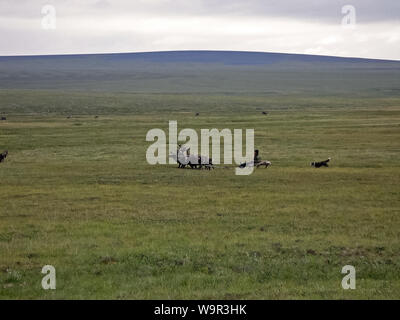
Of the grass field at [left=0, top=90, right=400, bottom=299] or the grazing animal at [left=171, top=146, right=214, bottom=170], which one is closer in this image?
the grass field at [left=0, top=90, right=400, bottom=299]

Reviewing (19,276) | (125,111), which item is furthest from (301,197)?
(125,111)

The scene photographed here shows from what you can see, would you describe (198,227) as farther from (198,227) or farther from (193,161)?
(193,161)

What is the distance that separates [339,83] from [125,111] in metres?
92.2

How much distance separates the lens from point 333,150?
114 feet

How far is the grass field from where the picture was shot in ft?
34.8

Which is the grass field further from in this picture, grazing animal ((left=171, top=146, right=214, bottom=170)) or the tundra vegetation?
grazing animal ((left=171, top=146, right=214, bottom=170))

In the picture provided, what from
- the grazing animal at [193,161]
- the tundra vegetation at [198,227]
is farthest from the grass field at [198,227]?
the grazing animal at [193,161]

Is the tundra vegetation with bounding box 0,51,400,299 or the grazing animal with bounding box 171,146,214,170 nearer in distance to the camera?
the tundra vegetation with bounding box 0,51,400,299

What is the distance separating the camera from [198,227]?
15102mm

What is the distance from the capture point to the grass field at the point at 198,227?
10609mm

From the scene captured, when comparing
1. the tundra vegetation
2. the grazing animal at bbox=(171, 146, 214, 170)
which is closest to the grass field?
the tundra vegetation

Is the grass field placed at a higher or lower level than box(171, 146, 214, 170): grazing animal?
lower
